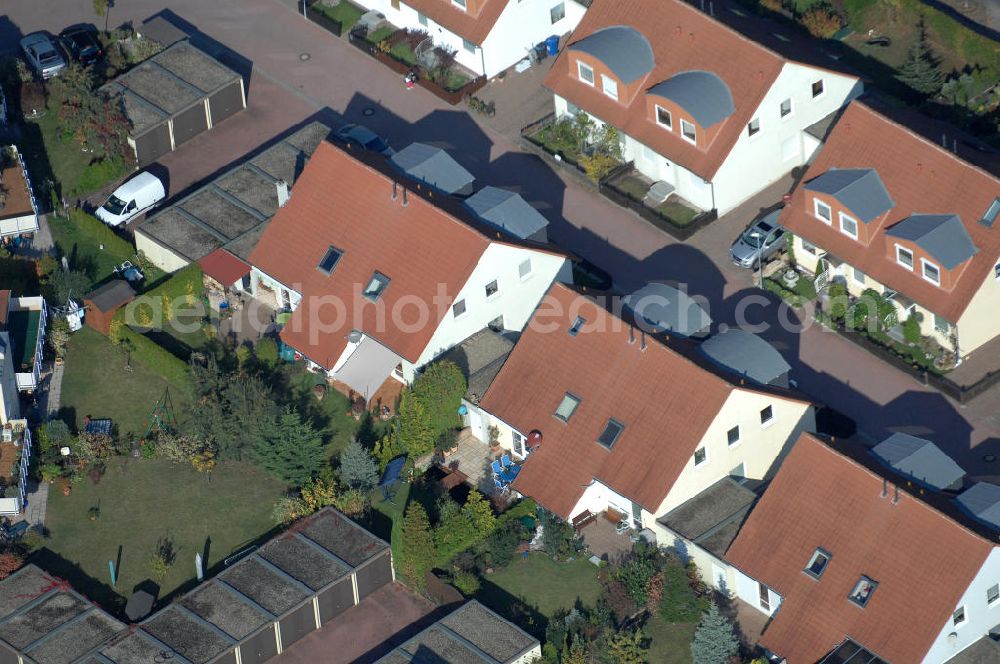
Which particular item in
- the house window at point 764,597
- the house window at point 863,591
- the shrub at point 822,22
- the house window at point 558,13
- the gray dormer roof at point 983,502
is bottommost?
Result: the house window at point 764,597

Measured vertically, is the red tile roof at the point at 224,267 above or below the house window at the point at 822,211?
below

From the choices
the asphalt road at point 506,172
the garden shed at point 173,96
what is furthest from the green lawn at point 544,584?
the garden shed at point 173,96

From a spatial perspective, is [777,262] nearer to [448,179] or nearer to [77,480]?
[448,179]

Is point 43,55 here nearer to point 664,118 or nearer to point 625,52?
point 625,52

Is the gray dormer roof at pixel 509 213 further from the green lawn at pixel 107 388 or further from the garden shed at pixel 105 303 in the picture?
the garden shed at pixel 105 303

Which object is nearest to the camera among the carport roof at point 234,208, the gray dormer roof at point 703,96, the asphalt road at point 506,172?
the asphalt road at point 506,172

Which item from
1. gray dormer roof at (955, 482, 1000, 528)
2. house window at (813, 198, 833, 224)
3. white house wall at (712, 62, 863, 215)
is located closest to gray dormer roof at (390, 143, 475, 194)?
white house wall at (712, 62, 863, 215)
